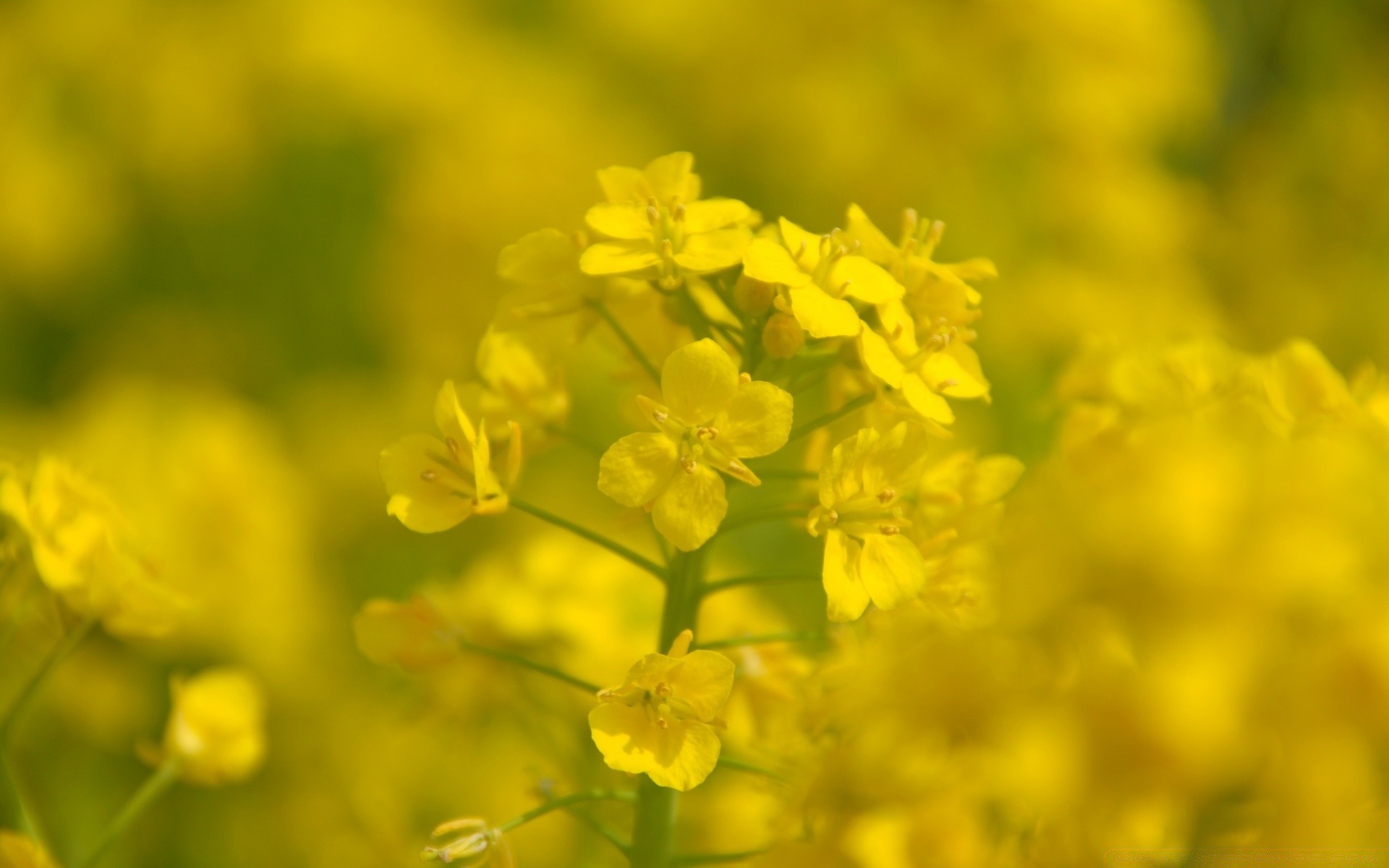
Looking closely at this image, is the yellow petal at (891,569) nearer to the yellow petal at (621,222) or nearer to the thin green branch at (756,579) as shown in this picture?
the thin green branch at (756,579)

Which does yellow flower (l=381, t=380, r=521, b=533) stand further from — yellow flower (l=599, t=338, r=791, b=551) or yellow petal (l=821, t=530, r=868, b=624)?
yellow petal (l=821, t=530, r=868, b=624)

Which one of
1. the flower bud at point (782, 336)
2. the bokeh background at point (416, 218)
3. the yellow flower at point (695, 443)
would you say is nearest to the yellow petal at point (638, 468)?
the yellow flower at point (695, 443)

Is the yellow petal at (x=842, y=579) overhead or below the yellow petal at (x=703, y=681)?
overhead

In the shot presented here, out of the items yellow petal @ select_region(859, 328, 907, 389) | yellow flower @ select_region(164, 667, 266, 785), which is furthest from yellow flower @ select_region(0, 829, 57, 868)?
yellow petal @ select_region(859, 328, 907, 389)

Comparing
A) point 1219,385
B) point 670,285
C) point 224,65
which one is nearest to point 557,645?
point 670,285

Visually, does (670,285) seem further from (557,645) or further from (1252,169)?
(1252,169)

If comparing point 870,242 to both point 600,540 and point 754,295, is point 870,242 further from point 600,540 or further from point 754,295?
point 600,540
